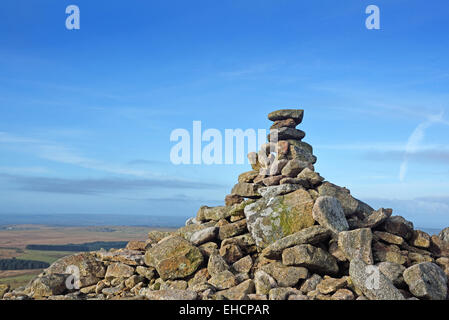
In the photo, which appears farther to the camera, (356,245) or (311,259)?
(356,245)

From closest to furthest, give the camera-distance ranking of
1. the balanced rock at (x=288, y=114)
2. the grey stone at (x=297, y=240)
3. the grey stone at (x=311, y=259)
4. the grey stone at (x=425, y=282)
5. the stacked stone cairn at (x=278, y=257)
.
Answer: the grey stone at (x=425, y=282) < the stacked stone cairn at (x=278, y=257) < the grey stone at (x=311, y=259) < the grey stone at (x=297, y=240) < the balanced rock at (x=288, y=114)

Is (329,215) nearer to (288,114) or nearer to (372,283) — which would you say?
(372,283)

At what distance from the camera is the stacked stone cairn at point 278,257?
722 inches

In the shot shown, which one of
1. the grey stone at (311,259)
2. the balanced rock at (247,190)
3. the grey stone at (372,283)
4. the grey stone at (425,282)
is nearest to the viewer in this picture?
the grey stone at (372,283)

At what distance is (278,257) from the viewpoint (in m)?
21.1

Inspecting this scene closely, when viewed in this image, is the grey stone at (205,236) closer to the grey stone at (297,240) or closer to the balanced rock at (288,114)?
the grey stone at (297,240)

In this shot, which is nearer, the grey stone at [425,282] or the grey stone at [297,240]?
the grey stone at [425,282]

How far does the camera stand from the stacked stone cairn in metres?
18.3

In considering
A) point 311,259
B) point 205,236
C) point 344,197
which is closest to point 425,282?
point 311,259

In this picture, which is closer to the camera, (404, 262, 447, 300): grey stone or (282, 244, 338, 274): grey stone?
(404, 262, 447, 300): grey stone

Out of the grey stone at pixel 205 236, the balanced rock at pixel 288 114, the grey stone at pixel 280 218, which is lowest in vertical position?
the grey stone at pixel 205 236

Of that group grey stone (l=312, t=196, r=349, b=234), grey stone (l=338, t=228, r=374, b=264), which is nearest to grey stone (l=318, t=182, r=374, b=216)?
grey stone (l=312, t=196, r=349, b=234)

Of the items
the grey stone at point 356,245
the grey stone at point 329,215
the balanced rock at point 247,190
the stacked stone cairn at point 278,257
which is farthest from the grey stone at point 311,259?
the balanced rock at point 247,190

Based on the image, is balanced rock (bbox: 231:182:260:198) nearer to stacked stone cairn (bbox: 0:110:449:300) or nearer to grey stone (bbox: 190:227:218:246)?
stacked stone cairn (bbox: 0:110:449:300)
